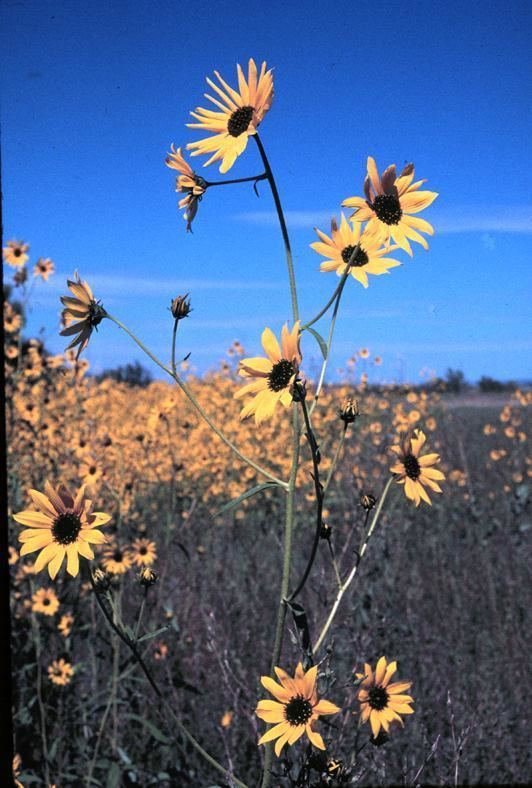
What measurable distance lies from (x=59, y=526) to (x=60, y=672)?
6.20 feet

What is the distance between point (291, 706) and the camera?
3.58 feet

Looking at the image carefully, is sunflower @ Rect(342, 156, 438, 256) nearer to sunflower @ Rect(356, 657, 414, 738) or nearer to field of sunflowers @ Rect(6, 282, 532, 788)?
field of sunflowers @ Rect(6, 282, 532, 788)

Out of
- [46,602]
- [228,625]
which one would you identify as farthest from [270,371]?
[228,625]

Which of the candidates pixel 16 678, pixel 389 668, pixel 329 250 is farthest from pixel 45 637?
pixel 329 250

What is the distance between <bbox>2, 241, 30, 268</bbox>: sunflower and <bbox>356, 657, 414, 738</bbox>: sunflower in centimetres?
351

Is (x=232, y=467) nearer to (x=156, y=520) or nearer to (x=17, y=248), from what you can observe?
(x=156, y=520)

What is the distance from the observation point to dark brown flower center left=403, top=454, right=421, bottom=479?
1310 millimetres

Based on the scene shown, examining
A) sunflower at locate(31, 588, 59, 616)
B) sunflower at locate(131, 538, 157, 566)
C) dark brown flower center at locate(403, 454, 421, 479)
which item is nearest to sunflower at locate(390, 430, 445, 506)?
dark brown flower center at locate(403, 454, 421, 479)

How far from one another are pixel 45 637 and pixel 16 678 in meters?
0.24

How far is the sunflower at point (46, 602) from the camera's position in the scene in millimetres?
2865

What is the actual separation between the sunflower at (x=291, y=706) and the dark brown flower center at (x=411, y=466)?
421 mm

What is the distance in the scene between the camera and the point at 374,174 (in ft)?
3.37

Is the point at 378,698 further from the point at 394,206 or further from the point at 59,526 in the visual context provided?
the point at 394,206

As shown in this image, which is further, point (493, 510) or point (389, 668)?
point (493, 510)
